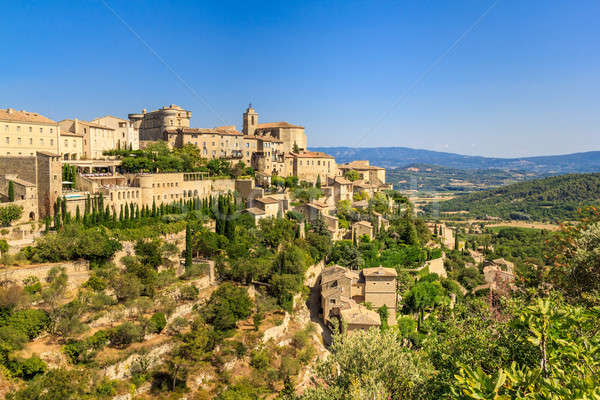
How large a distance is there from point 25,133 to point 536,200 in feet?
436

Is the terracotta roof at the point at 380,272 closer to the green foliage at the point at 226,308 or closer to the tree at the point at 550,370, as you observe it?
the green foliage at the point at 226,308

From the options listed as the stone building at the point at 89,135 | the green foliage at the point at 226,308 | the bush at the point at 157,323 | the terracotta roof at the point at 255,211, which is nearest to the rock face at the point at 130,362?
the bush at the point at 157,323

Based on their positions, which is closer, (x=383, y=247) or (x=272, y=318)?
(x=272, y=318)

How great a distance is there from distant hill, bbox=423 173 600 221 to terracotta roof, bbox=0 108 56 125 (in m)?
80.3

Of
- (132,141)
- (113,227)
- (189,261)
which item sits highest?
(132,141)

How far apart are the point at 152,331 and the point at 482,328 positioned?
1586 cm

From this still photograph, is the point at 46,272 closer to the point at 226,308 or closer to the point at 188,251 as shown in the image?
the point at 188,251

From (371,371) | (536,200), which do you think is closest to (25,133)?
(371,371)

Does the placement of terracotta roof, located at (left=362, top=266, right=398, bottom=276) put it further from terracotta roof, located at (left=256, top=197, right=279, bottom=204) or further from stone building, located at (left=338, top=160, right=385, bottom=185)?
stone building, located at (left=338, top=160, right=385, bottom=185)

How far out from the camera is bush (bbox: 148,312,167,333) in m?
20.3

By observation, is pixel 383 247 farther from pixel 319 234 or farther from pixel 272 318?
Answer: pixel 272 318

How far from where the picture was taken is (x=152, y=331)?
2059 centimetres

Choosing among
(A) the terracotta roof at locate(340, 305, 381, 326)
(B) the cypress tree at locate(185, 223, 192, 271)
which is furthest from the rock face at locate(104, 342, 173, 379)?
(A) the terracotta roof at locate(340, 305, 381, 326)

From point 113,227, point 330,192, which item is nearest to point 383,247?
point 330,192
